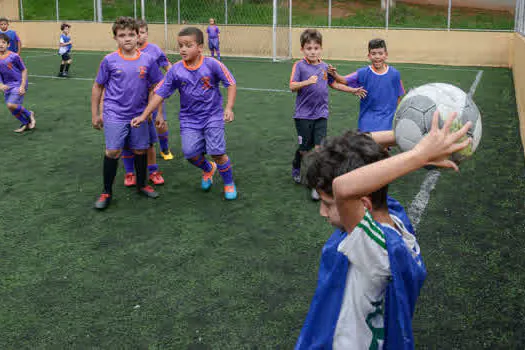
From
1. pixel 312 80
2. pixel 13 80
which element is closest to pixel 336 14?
pixel 13 80

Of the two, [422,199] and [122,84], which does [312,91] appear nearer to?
[422,199]

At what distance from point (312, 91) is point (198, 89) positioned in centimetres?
116

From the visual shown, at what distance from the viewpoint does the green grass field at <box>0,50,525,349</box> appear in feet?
10.6

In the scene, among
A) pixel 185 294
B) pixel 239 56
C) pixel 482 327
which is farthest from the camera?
pixel 239 56

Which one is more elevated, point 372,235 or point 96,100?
point 96,100

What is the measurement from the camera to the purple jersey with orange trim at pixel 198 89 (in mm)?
5199

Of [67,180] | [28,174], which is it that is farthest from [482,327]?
[28,174]

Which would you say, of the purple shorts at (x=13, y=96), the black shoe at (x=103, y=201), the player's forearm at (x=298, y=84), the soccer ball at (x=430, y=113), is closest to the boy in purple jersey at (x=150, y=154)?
the black shoe at (x=103, y=201)

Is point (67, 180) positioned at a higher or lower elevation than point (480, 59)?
lower

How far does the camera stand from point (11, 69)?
27.5 ft

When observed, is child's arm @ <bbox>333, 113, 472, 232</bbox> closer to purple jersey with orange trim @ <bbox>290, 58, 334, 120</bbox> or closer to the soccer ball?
the soccer ball

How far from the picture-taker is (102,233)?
4664mm

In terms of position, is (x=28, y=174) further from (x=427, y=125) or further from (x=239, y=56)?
(x=239, y=56)

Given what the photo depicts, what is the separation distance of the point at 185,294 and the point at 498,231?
2588 millimetres
